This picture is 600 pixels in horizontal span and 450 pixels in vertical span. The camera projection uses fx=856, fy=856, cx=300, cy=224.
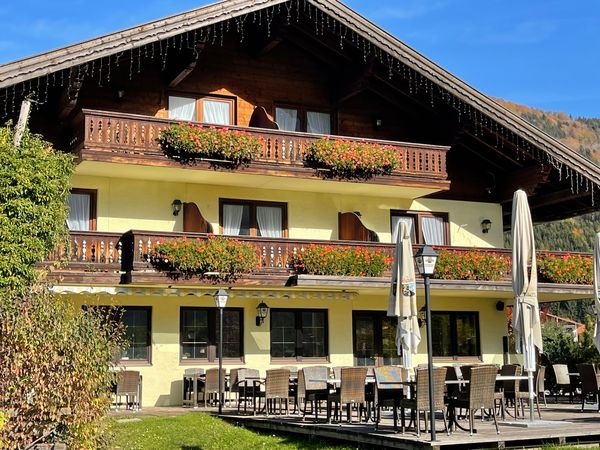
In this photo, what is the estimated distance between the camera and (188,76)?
2159 centimetres

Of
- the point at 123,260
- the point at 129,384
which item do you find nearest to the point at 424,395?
the point at 129,384

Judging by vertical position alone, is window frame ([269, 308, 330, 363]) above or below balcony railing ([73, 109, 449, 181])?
below

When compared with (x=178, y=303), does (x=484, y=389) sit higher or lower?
lower

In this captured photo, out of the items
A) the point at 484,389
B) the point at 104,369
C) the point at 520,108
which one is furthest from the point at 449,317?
the point at 520,108

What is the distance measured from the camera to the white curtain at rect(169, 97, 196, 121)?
21.4 meters

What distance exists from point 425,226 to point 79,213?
953cm

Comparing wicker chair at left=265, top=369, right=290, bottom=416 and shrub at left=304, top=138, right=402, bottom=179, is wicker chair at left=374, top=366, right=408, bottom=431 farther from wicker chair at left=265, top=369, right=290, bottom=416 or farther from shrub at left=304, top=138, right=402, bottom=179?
shrub at left=304, top=138, right=402, bottom=179

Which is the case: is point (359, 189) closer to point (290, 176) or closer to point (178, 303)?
point (290, 176)

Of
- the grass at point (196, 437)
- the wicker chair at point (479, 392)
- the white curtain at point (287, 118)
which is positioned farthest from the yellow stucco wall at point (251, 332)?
the wicker chair at point (479, 392)

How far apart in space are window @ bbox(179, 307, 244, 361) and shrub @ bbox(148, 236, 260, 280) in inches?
81.7

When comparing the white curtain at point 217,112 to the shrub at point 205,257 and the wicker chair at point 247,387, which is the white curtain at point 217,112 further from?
the wicker chair at point 247,387

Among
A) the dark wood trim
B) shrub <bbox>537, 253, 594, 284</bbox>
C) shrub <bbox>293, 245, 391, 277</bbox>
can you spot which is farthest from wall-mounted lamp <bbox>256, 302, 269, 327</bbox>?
shrub <bbox>537, 253, 594, 284</bbox>

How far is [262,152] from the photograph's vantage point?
20.7 metres

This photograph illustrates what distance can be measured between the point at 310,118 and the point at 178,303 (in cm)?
625
